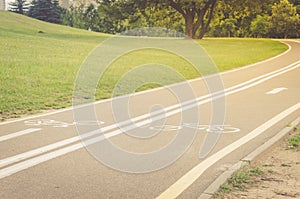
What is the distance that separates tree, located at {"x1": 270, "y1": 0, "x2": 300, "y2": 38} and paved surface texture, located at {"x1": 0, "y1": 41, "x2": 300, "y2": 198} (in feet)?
199

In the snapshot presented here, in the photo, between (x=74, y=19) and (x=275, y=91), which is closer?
(x=275, y=91)

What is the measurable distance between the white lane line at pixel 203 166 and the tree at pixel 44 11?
79.5 metres

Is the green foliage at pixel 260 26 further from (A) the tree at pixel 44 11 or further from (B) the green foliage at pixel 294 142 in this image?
(B) the green foliage at pixel 294 142

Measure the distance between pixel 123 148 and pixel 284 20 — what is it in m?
68.3

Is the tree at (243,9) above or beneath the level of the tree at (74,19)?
above

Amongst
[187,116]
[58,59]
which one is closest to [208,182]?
[187,116]

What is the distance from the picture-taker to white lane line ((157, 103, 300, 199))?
5.39 metres

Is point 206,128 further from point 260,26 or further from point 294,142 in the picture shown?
point 260,26

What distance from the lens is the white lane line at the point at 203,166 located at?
5395 mm

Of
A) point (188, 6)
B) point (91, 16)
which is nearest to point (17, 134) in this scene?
point (188, 6)

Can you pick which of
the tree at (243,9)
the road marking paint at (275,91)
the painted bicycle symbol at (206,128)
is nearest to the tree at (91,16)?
the tree at (243,9)

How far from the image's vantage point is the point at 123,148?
7.34 metres

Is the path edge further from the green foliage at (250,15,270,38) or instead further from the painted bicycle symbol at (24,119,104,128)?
the green foliage at (250,15,270,38)

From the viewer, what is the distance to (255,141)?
800 centimetres
